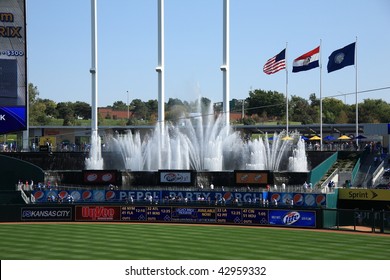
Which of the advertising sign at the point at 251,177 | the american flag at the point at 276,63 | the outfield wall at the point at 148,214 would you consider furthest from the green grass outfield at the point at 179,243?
the american flag at the point at 276,63

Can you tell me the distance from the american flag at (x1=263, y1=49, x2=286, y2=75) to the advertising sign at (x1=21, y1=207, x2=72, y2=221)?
60.9ft

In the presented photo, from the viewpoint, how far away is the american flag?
49.6 m

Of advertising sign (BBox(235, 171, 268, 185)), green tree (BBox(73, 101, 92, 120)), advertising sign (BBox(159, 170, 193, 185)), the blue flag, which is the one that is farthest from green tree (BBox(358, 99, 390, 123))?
advertising sign (BBox(159, 170, 193, 185))

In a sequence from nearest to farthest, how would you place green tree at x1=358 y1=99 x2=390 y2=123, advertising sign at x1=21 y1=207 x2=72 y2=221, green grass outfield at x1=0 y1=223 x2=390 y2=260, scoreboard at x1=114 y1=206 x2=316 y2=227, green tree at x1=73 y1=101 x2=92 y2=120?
green grass outfield at x1=0 y1=223 x2=390 y2=260 < scoreboard at x1=114 y1=206 x2=316 y2=227 < advertising sign at x1=21 y1=207 x2=72 y2=221 < green tree at x1=358 y1=99 x2=390 y2=123 < green tree at x1=73 y1=101 x2=92 y2=120

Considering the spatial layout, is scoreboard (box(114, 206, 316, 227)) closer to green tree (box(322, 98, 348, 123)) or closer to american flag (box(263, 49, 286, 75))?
american flag (box(263, 49, 286, 75))

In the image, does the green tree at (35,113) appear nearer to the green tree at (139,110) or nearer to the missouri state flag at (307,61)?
the green tree at (139,110)

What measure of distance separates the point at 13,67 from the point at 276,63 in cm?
1925

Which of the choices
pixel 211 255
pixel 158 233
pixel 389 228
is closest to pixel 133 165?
pixel 158 233

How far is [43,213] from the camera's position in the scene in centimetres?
3856

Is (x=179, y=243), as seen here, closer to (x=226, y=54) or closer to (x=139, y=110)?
(x=226, y=54)

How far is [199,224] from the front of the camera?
1481 inches

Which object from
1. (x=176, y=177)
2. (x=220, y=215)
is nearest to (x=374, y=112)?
(x=176, y=177)

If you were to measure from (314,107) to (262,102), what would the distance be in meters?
A: 9.29

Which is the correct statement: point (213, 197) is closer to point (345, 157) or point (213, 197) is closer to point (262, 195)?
point (262, 195)
